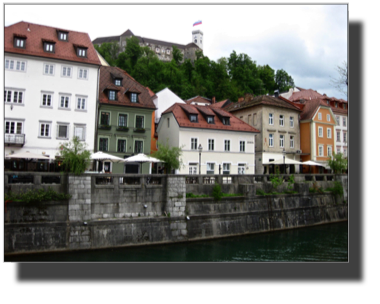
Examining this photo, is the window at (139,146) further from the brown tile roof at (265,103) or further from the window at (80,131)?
the brown tile roof at (265,103)

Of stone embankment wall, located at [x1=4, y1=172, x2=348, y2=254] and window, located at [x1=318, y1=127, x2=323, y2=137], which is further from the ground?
window, located at [x1=318, y1=127, x2=323, y2=137]

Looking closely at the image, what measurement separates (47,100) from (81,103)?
3035mm

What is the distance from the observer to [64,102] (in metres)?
30.9

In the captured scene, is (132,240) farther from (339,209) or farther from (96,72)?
(339,209)

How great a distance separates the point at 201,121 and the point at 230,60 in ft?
185

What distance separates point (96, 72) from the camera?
32.4 m

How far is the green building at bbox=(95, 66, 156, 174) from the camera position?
33375 millimetres

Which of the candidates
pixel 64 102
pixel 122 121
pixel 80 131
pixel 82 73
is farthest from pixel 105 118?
pixel 82 73

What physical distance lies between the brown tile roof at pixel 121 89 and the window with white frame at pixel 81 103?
1767mm

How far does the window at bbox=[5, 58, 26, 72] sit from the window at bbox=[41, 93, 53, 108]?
2.86 meters

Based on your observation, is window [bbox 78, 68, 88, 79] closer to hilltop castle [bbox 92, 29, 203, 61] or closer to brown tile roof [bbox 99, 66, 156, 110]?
brown tile roof [bbox 99, 66, 156, 110]

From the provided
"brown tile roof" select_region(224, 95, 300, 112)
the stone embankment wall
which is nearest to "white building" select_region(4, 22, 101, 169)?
the stone embankment wall

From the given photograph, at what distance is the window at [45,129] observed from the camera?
30.1 m

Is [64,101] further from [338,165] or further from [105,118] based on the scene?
[338,165]
